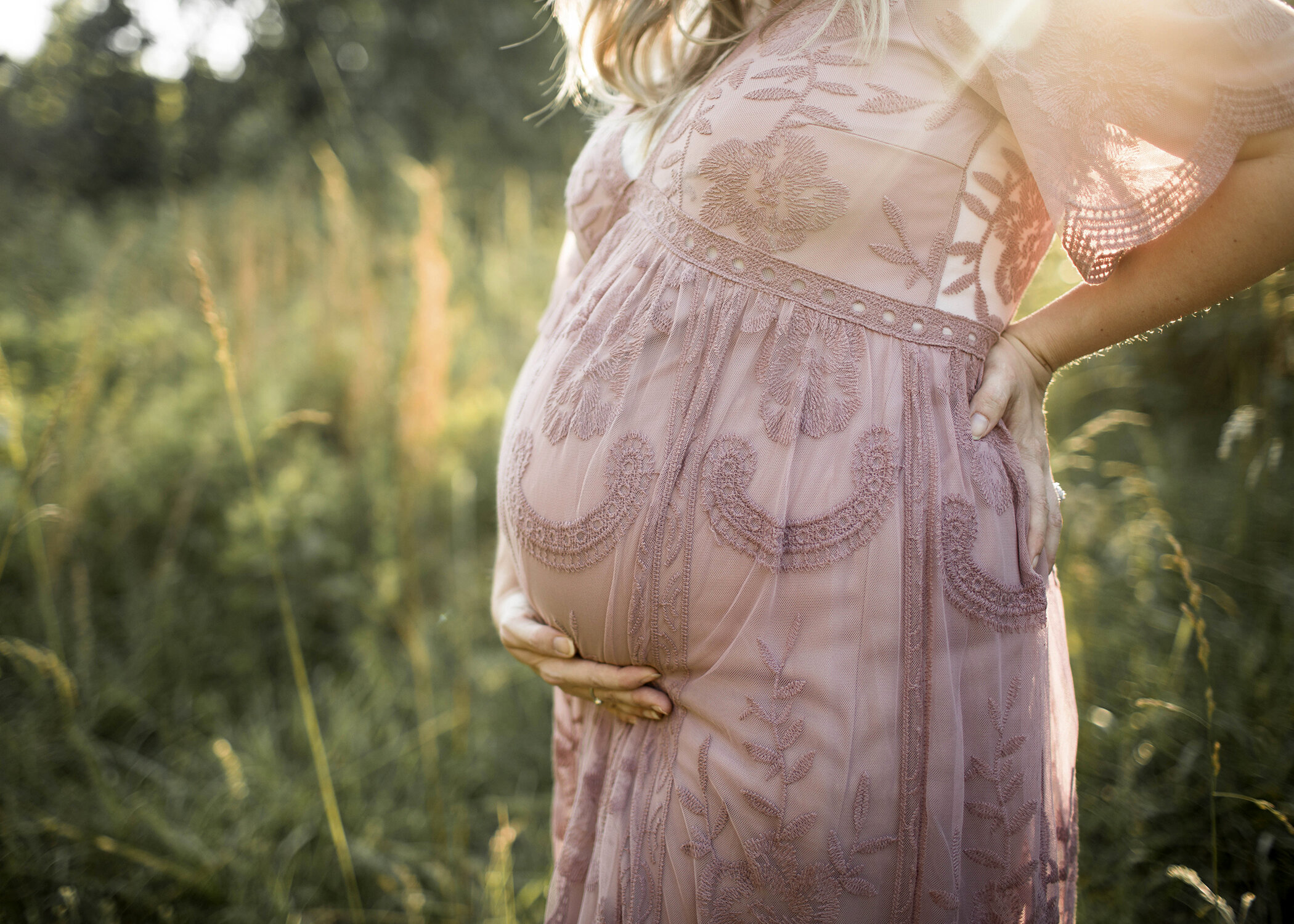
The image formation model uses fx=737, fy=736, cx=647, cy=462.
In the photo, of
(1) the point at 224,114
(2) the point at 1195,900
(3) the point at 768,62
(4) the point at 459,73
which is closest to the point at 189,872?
(3) the point at 768,62

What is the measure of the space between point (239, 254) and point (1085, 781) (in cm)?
445

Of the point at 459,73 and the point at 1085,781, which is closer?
the point at 1085,781

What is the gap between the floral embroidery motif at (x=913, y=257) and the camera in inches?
34.4

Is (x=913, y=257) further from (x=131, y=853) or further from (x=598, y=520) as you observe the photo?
(x=131, y=853)

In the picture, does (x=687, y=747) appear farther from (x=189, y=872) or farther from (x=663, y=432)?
(x=189, y=872)

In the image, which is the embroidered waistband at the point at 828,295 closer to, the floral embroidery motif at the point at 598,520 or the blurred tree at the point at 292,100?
the floral embroidery motif at the point at 598,520

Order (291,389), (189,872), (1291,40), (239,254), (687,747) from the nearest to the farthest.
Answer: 1. (1291,40)
2. (687,747)
3. (189,872)
4. (291,389)
5. (239,254)

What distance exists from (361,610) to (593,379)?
2266mm

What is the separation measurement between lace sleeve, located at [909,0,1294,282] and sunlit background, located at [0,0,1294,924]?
0.59 m

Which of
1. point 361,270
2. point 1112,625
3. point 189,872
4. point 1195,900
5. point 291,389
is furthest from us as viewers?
A: point 291,389

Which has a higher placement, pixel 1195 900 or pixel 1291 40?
pixel 1291 40

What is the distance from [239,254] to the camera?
13.3 feet

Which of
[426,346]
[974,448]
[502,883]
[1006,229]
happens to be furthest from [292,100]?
[974,448]

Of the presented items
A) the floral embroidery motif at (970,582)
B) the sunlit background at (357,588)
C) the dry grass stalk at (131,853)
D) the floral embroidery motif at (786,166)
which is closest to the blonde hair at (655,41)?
the floral embroidery motif at (786,166)
